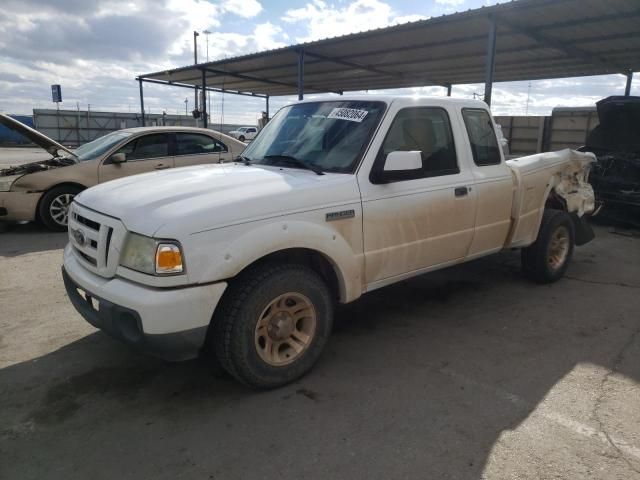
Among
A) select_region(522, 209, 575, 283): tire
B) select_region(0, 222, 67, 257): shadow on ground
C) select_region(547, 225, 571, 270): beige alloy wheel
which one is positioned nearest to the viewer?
select_region(522, 209, 575, 283): tire

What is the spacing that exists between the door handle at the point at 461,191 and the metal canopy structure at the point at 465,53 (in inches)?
211

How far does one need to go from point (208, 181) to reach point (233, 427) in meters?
1.59

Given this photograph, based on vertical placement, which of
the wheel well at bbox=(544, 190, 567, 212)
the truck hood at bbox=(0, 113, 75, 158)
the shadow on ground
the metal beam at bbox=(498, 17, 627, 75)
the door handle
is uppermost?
the metal beam at bbox=(498, 17, 627, 75)

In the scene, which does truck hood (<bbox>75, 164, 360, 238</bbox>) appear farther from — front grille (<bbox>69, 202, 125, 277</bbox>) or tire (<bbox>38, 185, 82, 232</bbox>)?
tire (<bbox>38, 185, 82, 232</bbox>)

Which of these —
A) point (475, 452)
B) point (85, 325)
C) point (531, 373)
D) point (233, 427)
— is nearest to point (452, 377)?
point (531, 373)

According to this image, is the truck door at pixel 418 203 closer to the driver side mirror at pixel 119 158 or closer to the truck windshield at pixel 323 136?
the truck windshield at pixel 323 136

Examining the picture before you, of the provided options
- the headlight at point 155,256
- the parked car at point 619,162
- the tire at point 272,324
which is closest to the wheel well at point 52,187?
the headlight at point 155,256

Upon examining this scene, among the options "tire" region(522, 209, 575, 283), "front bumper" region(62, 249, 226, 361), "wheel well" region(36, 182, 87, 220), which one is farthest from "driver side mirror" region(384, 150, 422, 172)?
"wheel well" region(36, 182, 87, 220)

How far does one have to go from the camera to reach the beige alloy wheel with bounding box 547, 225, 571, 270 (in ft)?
17.4

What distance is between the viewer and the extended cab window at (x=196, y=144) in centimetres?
835

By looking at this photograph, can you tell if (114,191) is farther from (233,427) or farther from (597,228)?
(597,228)

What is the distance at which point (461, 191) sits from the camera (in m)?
3.97

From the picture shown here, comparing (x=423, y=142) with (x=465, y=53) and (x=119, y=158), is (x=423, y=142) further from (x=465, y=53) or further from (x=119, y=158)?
(x=465, y=53)

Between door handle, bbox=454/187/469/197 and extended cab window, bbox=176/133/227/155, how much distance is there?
5.73m
